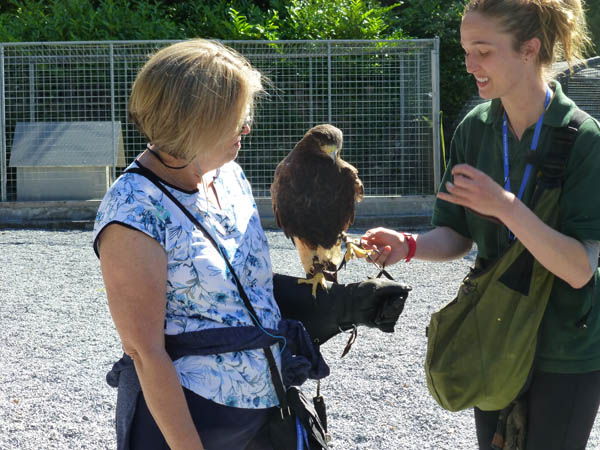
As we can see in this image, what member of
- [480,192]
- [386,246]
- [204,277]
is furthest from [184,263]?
[386,246]

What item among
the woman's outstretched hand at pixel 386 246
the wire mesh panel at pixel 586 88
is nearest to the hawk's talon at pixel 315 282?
the woman's outstretched hand at pixel 386 246

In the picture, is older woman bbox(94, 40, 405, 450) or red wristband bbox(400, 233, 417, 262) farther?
red wristband bbox(400, 233, 417, 262)

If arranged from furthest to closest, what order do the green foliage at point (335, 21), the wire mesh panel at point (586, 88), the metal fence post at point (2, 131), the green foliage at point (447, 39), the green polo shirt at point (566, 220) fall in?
the green foliage at point (447, 39)
the green foliage at point (335, 21)
the wire mesh panel at point (586, 88)
the metal fence post at point (2, 131)
the green polo shirt at point (566, 220)

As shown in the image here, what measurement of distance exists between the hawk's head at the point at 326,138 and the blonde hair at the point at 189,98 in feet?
3.71

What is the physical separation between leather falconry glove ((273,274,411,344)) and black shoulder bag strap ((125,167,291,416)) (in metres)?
0.26

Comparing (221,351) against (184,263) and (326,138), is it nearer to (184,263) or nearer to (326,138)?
(184,263)

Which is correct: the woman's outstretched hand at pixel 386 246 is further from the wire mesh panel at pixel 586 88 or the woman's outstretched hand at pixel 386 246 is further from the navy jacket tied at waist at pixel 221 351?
the wire mesh panel at pixel 586 88

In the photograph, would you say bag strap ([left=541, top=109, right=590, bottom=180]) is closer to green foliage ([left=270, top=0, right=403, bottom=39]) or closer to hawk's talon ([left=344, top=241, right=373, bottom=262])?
hawk's talon ([left=344, top=241, right=373, bottom=262])

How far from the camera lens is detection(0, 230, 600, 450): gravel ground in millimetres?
3062

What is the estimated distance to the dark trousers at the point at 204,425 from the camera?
1447 millimetres

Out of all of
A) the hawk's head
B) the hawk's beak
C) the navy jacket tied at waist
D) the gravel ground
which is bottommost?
the gravel ground

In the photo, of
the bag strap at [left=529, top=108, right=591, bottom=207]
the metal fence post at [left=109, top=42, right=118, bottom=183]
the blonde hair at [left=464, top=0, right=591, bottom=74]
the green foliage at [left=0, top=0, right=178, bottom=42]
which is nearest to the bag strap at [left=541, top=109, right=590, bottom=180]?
the bag strap at [left=529, top=108, right=591, bottom=207]

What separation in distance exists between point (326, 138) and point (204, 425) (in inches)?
55.5

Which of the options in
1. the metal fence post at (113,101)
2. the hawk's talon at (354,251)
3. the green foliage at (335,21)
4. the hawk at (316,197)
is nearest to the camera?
the hawk's talon at (354,251)
